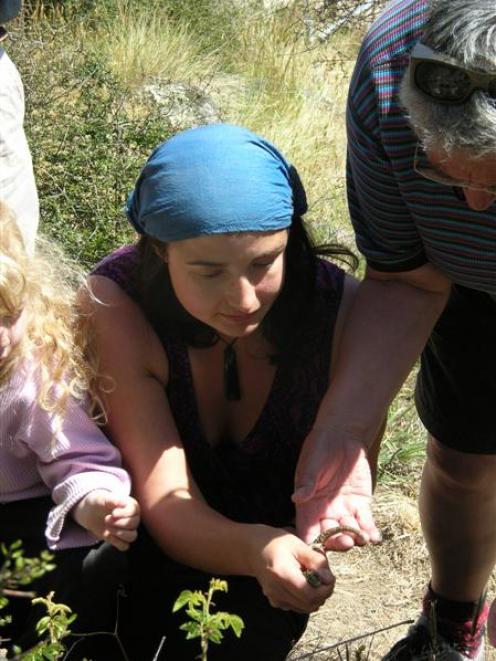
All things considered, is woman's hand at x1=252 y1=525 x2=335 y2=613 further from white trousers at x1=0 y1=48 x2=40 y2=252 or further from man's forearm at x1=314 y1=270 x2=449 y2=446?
white trousers at x1=0 y1=48 x2=40 y2=252

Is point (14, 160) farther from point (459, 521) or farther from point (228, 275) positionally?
point (459, 521)

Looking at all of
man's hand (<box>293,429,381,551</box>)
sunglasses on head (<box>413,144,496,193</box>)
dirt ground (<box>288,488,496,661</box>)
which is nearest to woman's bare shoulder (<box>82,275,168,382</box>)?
man's hand (<box>293,429,381,551</box>)

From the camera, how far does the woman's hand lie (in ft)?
6.70

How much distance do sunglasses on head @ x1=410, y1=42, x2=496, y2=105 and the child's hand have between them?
0.93 m

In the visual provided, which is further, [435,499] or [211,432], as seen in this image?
[435,499]

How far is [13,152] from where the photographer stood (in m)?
3.61

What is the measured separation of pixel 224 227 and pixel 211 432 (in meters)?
0.53

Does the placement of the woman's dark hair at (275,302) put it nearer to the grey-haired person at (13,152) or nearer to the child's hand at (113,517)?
the child's hand at (113,517)

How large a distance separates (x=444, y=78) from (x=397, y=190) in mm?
465

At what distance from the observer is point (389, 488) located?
373 cm

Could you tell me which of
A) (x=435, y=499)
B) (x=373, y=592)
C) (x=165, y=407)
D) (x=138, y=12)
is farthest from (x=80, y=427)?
(x=138, y=12)

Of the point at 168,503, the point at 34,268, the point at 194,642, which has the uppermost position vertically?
the point at 34,268

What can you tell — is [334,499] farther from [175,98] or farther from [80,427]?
[175,98]

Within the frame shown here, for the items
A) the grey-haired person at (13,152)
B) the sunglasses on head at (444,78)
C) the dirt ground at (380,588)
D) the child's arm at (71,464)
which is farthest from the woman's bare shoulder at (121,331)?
the grey-haired person at (13,152)
